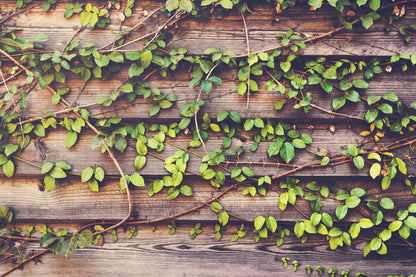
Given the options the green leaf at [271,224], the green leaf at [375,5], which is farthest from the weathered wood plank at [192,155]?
the green leaf at [375,5]

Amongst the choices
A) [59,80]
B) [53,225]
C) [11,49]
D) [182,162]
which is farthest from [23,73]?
[182,162]

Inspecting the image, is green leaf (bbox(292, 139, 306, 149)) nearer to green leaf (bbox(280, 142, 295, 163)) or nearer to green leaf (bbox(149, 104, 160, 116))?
green leaf (bbox(280, 142, 295, 163))

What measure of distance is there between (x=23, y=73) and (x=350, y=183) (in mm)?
1922

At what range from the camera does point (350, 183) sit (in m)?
1.44

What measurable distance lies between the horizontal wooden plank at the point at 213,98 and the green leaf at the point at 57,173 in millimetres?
329

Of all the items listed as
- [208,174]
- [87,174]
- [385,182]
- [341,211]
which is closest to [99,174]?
[87,174]

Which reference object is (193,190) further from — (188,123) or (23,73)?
(23,73)

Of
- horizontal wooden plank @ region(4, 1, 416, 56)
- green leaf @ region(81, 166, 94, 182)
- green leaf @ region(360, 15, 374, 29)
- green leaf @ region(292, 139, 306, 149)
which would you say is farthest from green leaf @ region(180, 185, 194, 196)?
green leaf @ region(360, 15, 374, 29)

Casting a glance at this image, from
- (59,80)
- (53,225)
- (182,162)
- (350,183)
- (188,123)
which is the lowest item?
(53,225)

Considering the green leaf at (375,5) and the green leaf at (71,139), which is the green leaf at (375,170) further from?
the green leaf at (71,139)

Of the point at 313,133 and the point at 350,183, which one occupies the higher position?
the point at 313,133

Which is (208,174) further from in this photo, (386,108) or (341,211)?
(386,108)

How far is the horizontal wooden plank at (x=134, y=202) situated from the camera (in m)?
1.44

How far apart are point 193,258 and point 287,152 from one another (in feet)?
2.69
